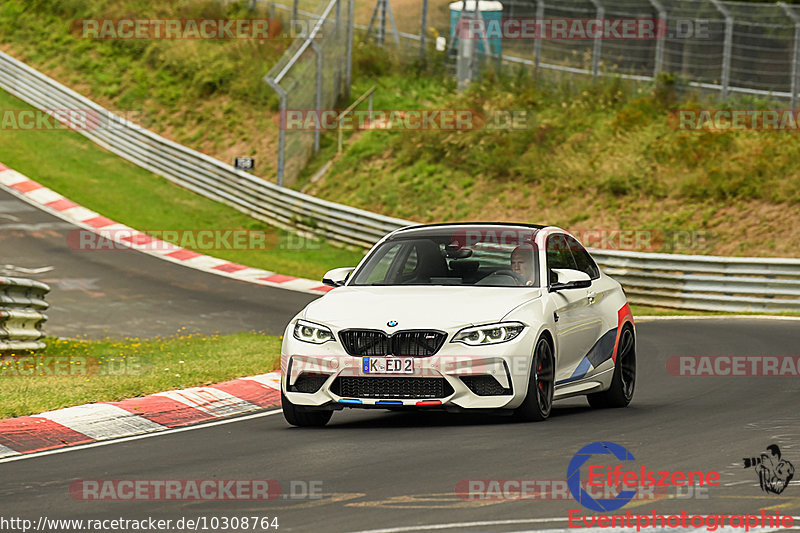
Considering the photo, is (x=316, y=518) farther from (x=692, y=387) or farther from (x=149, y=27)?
(x=149, y=27)

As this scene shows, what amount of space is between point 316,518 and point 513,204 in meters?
24.7

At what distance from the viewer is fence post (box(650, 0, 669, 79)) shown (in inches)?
1195

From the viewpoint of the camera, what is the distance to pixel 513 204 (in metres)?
30.6

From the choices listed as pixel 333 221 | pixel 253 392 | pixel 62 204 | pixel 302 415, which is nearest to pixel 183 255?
pixel 333 221

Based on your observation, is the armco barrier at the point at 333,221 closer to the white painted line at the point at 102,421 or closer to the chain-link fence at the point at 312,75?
the chain-link fence at the point at 312,75

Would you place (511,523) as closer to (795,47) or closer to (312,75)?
(795,47)

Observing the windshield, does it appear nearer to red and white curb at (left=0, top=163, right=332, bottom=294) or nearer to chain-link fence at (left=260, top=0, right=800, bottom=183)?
red and white curb at (left=0, top=163, right=332, bottom=294)

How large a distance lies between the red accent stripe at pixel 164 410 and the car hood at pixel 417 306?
1608mm

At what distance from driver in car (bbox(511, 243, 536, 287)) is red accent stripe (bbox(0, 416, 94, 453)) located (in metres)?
3.59

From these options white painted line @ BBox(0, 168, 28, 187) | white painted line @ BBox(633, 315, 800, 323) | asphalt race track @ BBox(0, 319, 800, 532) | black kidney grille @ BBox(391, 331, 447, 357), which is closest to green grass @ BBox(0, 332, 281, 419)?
asphalt race track @ BBox(0, 319, 800, 532)

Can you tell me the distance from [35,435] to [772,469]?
520 centimetres

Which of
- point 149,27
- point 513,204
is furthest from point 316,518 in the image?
point 149,27

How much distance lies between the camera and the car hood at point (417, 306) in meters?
9.04

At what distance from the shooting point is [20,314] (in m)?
14.5
